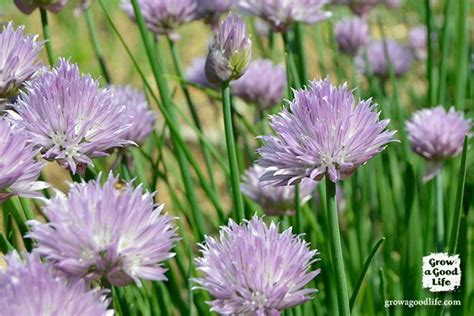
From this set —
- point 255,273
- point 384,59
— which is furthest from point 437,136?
point 384,59

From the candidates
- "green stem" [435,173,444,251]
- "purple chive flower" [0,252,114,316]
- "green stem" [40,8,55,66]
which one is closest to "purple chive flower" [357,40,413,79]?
"green stem" [435,173,444,251]

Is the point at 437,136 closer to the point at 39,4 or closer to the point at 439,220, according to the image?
the point at 439,220

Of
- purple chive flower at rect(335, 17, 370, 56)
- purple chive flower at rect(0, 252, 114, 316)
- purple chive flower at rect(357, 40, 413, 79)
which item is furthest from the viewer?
purple chive flower at rect(357, 40, 413, 79)

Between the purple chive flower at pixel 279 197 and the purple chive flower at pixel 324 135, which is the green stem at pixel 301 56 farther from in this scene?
the purple chive flower at pixel 324 135

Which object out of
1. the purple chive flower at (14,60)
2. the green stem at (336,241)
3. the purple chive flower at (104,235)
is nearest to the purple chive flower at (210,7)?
the purple chive flower at (14,60)

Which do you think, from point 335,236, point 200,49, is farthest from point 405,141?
point 200,49

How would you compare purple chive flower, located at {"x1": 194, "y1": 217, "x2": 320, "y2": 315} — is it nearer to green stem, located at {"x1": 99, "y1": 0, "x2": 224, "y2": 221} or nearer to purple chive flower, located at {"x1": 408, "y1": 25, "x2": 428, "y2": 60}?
green stem, located at {"x1": 99, "y1": 0, "x2": 224, "y2": 221}
